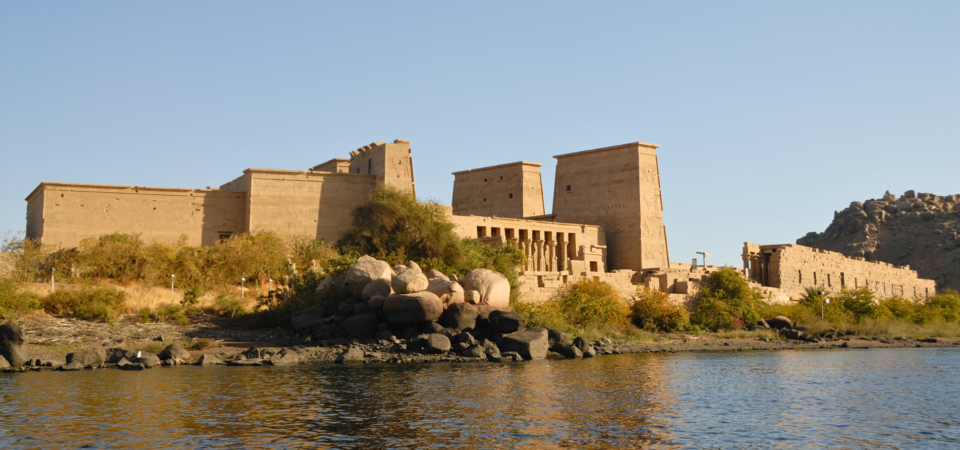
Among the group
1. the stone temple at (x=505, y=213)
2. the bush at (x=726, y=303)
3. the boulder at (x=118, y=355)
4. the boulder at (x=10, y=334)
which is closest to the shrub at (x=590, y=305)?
the stone temple at (x=505, y=213)

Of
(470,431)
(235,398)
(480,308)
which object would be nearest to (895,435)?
(470,431)

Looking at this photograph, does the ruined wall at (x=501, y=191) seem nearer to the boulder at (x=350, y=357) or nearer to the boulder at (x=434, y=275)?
the boulder at (x=434, y=275)

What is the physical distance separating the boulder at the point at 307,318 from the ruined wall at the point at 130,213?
11.1m

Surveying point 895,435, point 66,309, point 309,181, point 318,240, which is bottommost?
point 895,435

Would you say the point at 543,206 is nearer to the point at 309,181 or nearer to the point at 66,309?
the point at 309,181

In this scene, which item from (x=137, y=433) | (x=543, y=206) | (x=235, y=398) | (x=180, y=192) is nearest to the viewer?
(x=137, y=433)

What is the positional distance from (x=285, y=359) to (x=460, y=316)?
17.7ft

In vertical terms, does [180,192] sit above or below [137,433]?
above

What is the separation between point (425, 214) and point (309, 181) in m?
7.14

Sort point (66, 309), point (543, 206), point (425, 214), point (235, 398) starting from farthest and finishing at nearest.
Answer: point (543, 206), point (425, 214), point (66, 309), point (235, 398)

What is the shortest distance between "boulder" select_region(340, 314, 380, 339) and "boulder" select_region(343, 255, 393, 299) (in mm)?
1394

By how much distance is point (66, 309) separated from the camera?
24938mm

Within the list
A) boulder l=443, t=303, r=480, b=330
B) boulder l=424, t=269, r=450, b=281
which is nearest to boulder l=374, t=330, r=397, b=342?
boulder l=443, t=303, r=480, b=330

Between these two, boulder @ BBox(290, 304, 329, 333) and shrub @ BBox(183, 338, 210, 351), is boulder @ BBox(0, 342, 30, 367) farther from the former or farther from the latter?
boulder @ BBox(290, 304, 329, 333)
